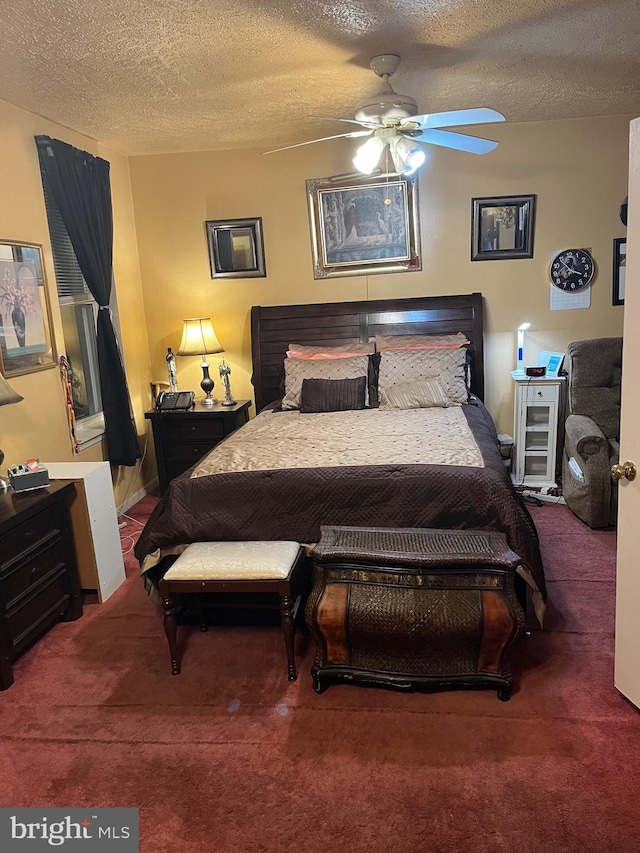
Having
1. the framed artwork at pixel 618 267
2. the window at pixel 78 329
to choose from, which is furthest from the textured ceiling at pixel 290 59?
the framed artwork at pixel 618 267

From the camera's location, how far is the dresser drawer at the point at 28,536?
101 inches

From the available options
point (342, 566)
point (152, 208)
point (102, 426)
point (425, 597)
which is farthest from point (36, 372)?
point (425, 597)

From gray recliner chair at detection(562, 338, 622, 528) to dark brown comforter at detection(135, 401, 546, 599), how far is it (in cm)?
115

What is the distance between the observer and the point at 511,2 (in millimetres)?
2395

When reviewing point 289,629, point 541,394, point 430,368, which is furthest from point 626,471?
point 541,394

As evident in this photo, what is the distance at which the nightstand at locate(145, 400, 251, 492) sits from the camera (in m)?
4.46

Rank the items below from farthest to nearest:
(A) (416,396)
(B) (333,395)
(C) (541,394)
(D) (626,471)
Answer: (C) (541,394)
(B) (333,395)
(A) (416,396)
(D) (626,471)

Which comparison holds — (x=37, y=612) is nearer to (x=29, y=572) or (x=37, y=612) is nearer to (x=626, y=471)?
(x=29, y=572)

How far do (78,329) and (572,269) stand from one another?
11.7 feet

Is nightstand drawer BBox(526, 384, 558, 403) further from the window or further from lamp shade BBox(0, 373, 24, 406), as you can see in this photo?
lamp shade BBox(0, 373, 24, 406)

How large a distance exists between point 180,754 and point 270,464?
127 centimetres

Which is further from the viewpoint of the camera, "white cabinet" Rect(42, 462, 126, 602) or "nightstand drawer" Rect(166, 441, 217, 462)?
"nightstand drawer" Rect(166, 441, 217, 462)

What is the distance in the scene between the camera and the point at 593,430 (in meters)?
3.72

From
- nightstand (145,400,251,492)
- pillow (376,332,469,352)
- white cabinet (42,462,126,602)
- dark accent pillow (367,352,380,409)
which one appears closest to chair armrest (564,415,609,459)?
pillow (376,332,469,352)
